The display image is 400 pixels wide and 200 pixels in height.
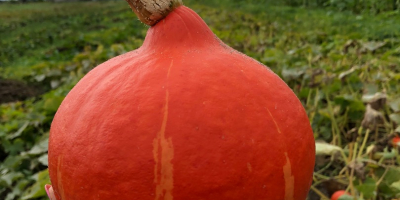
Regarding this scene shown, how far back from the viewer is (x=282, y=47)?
528cm

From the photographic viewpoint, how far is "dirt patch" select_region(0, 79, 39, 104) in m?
4.20

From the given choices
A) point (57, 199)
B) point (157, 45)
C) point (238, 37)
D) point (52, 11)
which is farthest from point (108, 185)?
point (52, 11)

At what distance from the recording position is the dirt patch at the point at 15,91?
4195 millimetres

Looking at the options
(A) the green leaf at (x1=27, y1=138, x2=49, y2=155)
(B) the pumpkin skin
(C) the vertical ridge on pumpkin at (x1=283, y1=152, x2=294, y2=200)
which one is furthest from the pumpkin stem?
(A) the green leaf at (x1=27, y1=138, x2=49, y2=155)

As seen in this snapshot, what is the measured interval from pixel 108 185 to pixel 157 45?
507 millimetres

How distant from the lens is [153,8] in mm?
1419

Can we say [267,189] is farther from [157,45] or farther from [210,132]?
[157,45]

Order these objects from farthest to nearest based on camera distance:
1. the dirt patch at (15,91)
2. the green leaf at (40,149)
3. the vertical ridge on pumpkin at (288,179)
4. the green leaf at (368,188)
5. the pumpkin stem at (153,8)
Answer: the dirt patch at (15,91)
the green leaf at (40,149)
the green leaf at (368,188)
the pumpkin stem at (153,8)
the vertical ridge on pumpkin at (288,179)

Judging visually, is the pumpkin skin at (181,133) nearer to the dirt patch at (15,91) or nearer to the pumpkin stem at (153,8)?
the pumpkin stem at (153,8)

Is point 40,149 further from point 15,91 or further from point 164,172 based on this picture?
point 15,91

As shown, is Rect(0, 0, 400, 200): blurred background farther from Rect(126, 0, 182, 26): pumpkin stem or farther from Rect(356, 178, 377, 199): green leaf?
Rect(126, 0, 182, 26): pumpkin stem

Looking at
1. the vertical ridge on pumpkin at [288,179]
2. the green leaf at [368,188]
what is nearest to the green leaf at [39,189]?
the vertical ridge on pumpkin at [288,179]

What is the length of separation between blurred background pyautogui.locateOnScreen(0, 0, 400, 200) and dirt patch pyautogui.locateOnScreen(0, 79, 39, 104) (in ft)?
0.03

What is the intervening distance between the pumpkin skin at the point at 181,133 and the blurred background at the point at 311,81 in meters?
0.60
